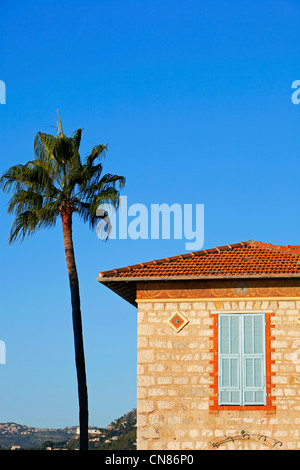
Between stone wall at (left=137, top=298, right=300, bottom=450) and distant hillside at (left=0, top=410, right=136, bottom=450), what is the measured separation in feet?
19.4

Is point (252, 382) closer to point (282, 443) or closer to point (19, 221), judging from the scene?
point (282, 443)

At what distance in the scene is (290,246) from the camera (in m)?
18.9

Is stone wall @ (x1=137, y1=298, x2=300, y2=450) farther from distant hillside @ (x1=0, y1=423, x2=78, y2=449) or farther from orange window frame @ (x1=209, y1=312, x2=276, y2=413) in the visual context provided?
distant hillside @ (x1=0, y1=423, x2=78, y2=449)

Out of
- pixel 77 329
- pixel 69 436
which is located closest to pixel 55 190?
pixel 77 329

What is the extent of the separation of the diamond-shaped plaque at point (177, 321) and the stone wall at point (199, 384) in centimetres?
9

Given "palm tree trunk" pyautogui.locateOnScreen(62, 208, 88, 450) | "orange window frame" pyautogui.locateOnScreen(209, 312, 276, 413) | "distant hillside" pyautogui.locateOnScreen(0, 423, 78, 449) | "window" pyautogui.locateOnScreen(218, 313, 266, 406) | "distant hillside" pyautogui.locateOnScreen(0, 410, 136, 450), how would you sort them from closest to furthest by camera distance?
"orange window frame" pyautogui.locateOnScreen(209, 312, 276, 413) → "window" pyautogui.locateOnScreen(218, 313, 266, 406) → "palm tree trunk" pyautogui.locateOnScreen(62, 208, 88, 450) → "distant hillside" pyautogui.locateOnScreen(0, 410, 136, 450) → "distant hillside" pyautogui.locateOnScreen(0, 423, 78, 449)

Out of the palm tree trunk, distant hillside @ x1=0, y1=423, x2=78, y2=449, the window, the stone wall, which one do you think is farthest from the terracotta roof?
distant hillside @ x1=0, y1=423, x2=78, y2=449

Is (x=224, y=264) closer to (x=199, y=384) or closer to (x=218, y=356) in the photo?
(x=218, y=356)

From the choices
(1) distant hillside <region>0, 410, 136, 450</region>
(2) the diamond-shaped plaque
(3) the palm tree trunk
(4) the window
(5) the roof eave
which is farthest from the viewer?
(1) distant hillside <region>0, 410, 136, 450</region>

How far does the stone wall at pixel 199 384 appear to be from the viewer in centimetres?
1641

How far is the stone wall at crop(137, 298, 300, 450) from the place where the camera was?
646 inches

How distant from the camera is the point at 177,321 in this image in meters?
17.1
